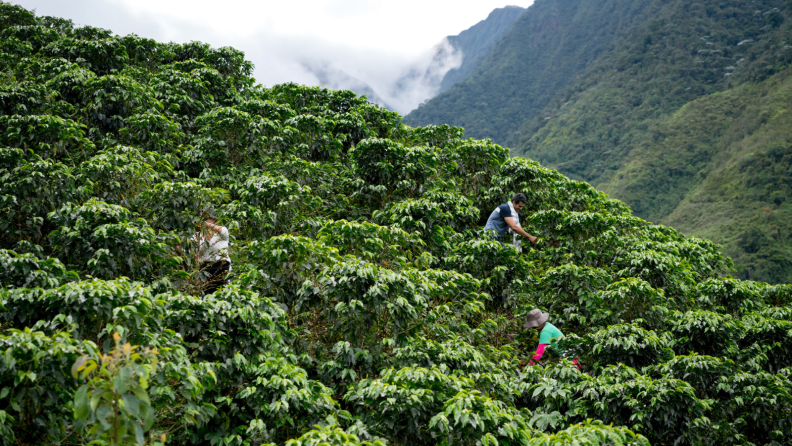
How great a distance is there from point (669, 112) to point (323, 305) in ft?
250

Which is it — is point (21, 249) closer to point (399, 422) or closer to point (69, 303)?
point (69, 303)

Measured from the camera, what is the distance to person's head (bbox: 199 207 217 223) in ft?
20.5

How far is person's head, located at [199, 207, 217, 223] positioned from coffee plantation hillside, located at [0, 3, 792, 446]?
151 millimetres

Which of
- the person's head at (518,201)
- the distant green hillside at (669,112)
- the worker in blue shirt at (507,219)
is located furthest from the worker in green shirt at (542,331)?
the distant green hillside at (669,112)

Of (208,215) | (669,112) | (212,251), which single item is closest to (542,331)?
(212,251)

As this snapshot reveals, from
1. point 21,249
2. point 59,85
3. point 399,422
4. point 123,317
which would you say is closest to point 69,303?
point 123,317

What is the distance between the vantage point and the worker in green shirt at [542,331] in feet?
19.3

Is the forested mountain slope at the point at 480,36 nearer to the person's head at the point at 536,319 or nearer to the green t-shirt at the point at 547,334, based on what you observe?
the person's head at the point at 536,319

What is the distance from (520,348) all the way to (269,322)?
12.9 feet

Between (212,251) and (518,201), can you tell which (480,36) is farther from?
(212,251)

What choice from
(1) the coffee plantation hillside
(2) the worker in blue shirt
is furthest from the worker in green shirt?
(2) the worker in blue shirt

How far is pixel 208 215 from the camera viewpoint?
20.7 ft

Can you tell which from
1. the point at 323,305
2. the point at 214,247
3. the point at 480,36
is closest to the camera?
the point at 323,305

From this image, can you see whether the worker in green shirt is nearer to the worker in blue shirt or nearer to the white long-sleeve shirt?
the worker in blue shirt
